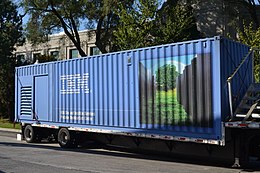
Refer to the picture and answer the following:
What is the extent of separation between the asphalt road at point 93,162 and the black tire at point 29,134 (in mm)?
2612

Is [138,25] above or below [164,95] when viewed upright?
above

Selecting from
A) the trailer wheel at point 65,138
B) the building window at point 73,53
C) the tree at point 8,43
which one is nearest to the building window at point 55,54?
the building window at point 73,53

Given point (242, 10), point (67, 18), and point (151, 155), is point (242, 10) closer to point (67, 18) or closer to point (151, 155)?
point (67, 18)

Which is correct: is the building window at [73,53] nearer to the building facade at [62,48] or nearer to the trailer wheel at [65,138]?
the building facade at [62,48]

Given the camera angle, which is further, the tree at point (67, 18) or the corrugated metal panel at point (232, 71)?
the tree at point (67, 18)

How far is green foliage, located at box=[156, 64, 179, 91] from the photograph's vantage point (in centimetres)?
1191

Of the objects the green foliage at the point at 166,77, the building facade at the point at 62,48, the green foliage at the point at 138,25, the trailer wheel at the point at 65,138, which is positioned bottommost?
the trailer wheel at the point at 65,138

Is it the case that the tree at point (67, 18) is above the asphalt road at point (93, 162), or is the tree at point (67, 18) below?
above

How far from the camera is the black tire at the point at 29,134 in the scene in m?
18.2

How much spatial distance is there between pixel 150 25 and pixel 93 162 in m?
12.8

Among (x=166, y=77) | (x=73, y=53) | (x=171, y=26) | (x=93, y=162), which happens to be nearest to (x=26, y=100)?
(x=93, y=162)

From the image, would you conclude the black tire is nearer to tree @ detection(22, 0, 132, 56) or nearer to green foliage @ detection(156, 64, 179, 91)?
green foliage @ detection(156, 64, 179, 91)

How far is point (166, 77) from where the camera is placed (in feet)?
39.7

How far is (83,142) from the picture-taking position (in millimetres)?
16172
